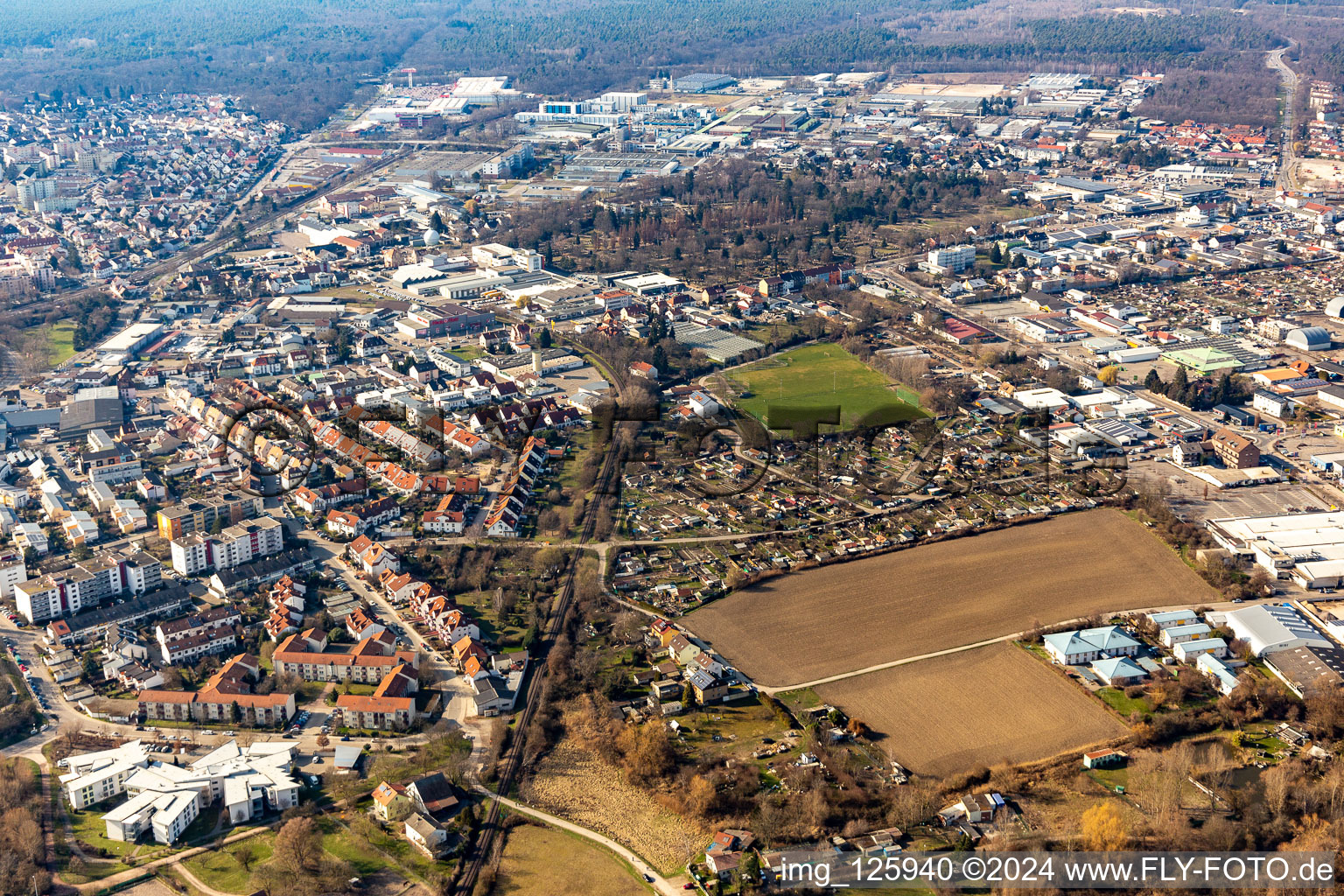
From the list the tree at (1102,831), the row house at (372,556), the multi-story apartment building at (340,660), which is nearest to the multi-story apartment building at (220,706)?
the multi-story apartment building at (340,660)

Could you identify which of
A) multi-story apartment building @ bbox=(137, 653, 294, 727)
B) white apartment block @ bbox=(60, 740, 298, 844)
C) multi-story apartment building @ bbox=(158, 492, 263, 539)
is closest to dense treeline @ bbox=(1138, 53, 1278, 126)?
multi-story apartment building @ bbox=(158, 492, 263, 539)

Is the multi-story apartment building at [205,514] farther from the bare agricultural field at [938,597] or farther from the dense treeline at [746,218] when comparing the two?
the dense treeline at [746,218]

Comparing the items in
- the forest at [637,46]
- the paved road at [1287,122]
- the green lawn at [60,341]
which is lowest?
the green lawn at [60,341]

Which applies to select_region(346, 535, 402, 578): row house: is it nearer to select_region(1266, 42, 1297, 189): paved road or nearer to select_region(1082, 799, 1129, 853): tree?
Answer: select_region(1082, 799, 1129, 853): tree

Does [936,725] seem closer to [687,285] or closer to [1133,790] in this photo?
[1133,790]

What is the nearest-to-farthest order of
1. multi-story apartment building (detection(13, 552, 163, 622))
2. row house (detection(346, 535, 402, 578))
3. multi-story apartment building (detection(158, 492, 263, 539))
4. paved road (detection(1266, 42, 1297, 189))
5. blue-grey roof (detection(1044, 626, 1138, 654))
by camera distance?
blue-grey roof (detection(1044, 626, 1138, 654))
multi-story apartment building (detection(13, 552, 163, 622))
row house (detection(346, 535, 402, 578))
multi-story apartment building (detection(158, 492, 263, 539))
paved road (detection(1266, 42, 1297, 189))

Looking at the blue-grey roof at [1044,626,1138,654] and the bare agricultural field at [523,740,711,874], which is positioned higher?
the blue-grey roof at [1044,626,1138,654]

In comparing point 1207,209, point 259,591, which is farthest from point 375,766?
point 1207,209
